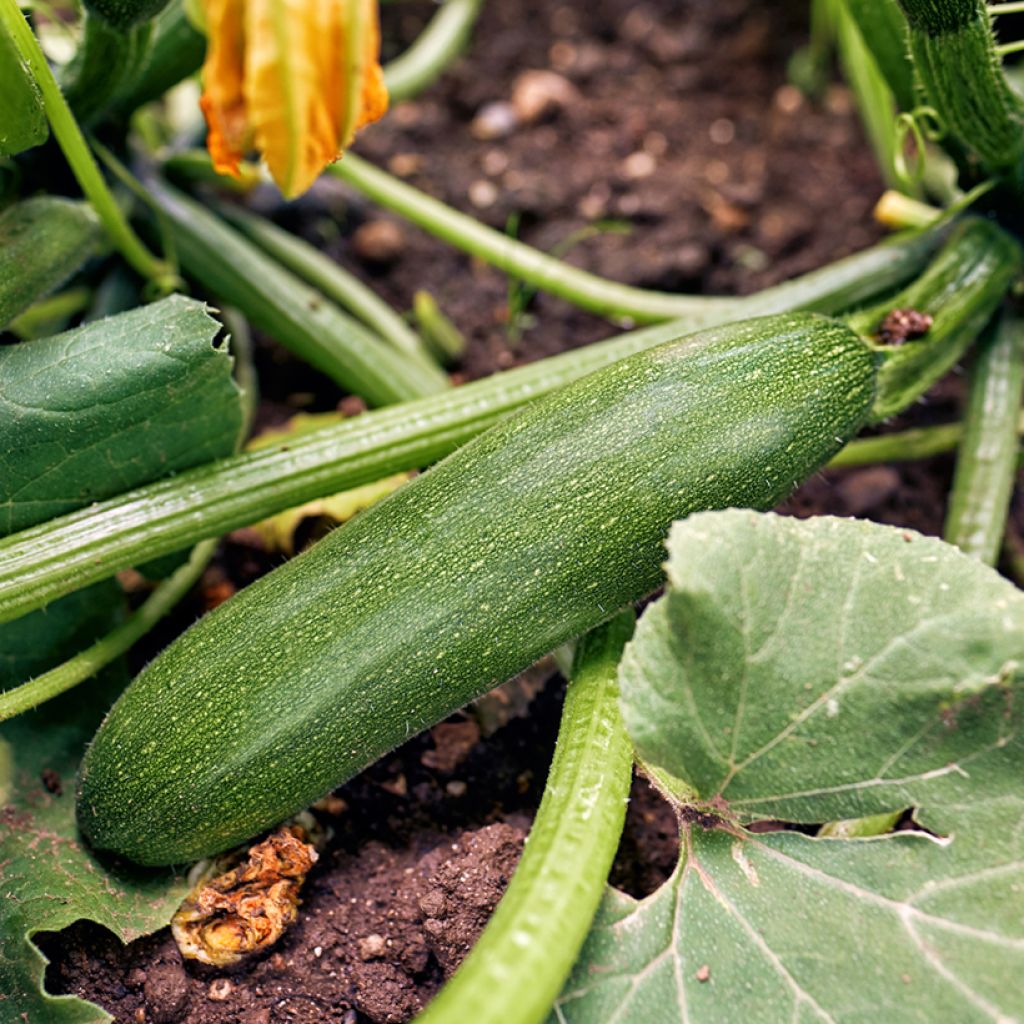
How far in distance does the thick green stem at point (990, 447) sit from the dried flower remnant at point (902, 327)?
0.30 m

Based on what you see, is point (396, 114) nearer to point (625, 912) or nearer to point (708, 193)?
point (708, 193)

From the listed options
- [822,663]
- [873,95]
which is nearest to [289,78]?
[822,663]

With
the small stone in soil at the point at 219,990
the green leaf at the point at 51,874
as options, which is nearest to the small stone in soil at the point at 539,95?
the green leaf at the point at 51,874

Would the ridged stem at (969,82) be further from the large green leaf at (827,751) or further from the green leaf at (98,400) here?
the green leaf at (98,400)

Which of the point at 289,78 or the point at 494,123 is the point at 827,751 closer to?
the point at 289,78

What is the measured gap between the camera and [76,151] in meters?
1.90

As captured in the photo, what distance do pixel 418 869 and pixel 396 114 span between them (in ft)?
6.69

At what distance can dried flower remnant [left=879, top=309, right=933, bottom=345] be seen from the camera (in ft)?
6.55

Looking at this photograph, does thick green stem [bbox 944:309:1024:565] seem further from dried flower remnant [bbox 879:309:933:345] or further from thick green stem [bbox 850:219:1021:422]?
dried flower remnant [bbox 879:309:933:345]

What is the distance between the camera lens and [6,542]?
5.85ft

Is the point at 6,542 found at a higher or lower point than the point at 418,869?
higher

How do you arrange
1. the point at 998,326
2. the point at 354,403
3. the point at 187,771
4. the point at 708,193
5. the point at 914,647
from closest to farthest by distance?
the point at 914,647 → the point at 187,771 → the point at 998,326 → the point at 354,403 → the point at 708,193

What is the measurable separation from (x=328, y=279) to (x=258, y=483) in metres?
0.79

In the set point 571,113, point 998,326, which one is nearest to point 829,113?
point 571,113
